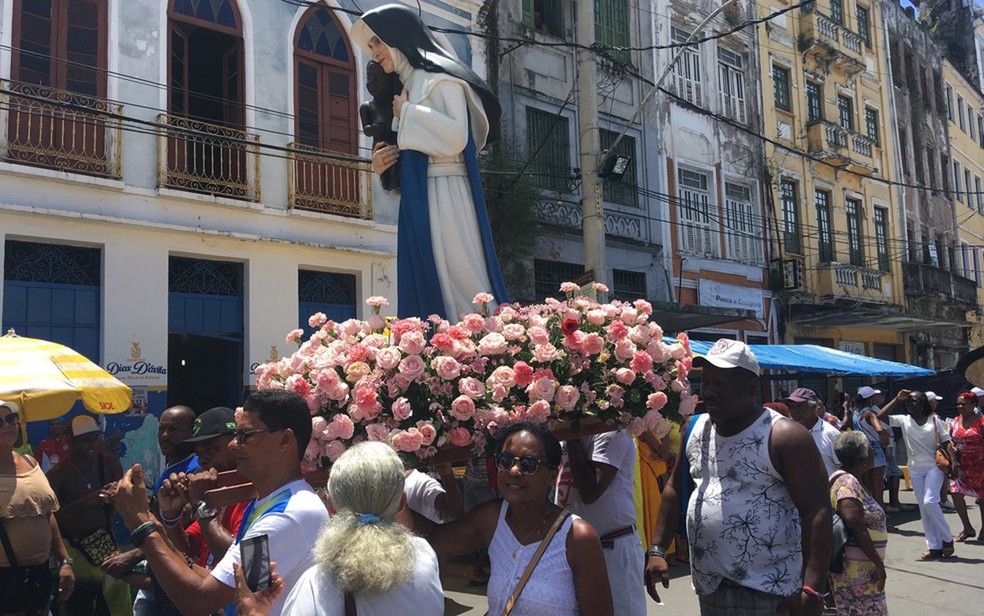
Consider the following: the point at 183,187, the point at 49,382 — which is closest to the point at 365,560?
the point at 49,382

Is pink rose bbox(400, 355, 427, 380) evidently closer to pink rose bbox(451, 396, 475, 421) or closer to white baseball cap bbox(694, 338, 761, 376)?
pink rose bbox(451, 396, 475, 421)

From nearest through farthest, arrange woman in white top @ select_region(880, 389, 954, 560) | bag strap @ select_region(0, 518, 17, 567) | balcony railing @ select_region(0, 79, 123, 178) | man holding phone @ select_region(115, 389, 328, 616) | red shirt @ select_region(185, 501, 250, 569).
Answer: man holding phone @ select_region(115, 389, 328, 616), red shirt @ select_region(185, 501, 250, 569), bag strap @ select_region(0, 518, 17, 567), woman in white top @ select_region(880, 389, 954, 560), balcony railing @ select_region(0, 79, 123, 178)

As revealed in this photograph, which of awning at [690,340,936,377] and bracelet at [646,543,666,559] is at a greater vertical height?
awning at [690,340,936,377]

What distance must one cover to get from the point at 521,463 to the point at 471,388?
0.41 metres

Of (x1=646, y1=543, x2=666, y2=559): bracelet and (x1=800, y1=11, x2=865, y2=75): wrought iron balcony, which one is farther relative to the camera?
(x1=800, y1=11, x2=865, y2=75): wrought iron balcony

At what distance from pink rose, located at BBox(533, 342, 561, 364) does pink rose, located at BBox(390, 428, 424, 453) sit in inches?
22.3

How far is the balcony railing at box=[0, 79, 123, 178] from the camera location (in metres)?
10.8

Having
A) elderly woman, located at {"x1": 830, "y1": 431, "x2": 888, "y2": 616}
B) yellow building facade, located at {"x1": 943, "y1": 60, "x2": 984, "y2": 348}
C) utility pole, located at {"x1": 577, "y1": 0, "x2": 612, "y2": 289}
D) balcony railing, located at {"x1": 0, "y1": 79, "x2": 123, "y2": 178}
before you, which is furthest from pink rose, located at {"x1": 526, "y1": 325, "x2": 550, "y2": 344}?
yellow building facade, located at {"x1": 943, "y1": 60, "x2": 984, "y2": 348}

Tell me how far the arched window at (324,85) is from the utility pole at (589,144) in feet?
14.2

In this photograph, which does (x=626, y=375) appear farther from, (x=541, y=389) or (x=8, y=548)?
(x=8, y=548)

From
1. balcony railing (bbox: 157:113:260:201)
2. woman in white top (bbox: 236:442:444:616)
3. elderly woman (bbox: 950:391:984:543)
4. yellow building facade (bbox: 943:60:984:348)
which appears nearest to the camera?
woman in white top (bbox: 236:442:444:616)

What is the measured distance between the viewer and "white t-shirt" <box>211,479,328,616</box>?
8.32ft

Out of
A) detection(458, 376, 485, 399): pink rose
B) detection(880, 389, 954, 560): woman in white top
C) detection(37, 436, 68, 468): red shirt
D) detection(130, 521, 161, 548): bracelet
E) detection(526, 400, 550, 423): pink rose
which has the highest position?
detection(458, 376, 485, 399): pink rose

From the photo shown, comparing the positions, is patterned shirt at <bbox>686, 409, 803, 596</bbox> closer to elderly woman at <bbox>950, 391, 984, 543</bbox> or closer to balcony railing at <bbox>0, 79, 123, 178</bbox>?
elderly woman at <bbox>950, 391, 984, 543</bbox>
